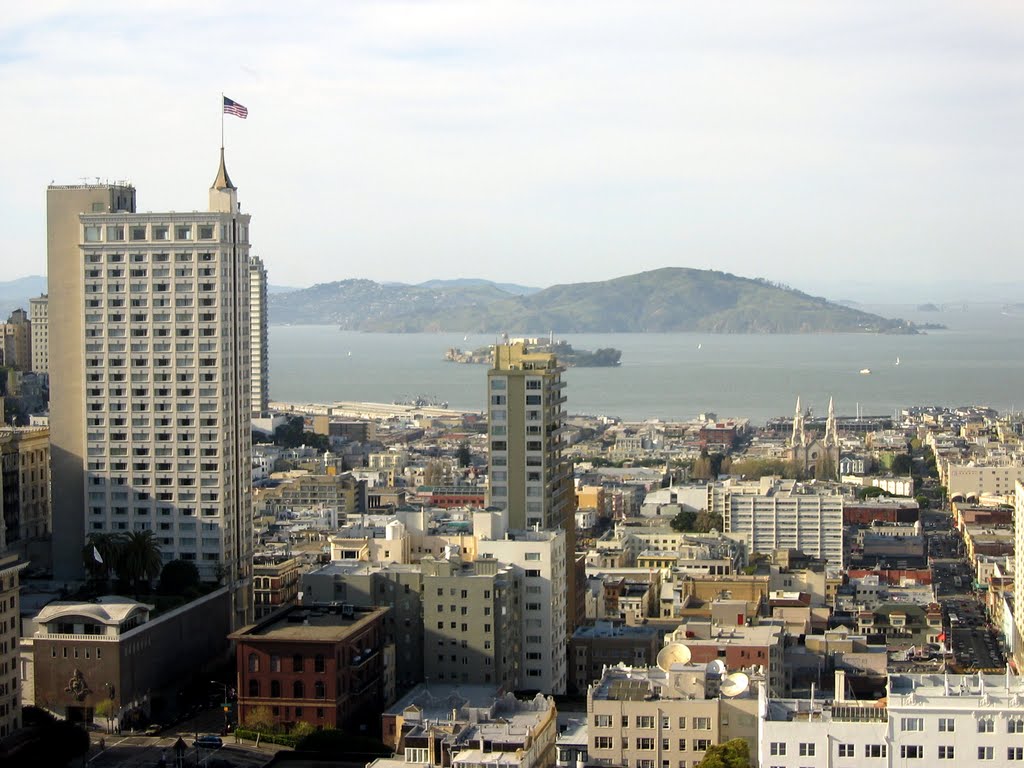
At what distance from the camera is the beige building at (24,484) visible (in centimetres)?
3400

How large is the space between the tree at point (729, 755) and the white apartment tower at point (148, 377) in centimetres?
1253

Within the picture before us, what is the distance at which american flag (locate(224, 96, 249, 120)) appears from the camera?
3306 centimetres

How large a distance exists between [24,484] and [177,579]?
232 inches

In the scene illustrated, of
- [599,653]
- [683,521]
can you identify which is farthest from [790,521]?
[599,653]

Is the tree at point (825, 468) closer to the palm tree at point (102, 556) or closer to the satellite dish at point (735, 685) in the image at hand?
the palm tree at point (102, 556)

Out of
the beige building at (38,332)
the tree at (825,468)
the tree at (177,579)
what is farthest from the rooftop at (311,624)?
the tree at (825,468)

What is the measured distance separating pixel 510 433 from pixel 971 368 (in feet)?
405

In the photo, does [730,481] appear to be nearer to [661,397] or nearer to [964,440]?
[964,440]

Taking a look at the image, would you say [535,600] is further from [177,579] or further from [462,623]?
[177,579]

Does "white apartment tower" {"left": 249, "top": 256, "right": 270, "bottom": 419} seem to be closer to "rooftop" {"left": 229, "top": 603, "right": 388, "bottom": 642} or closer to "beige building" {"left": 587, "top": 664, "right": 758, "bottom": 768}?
"rooftop" {"left": 229, "top": 603, "right": 388, "bottom": 642}

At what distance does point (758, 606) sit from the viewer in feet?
109

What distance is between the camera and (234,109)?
109 ft

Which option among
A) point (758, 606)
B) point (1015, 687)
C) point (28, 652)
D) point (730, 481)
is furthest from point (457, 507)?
point (1015, 687)

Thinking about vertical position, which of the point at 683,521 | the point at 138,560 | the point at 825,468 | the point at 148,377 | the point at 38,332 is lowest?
the point at 683,521
